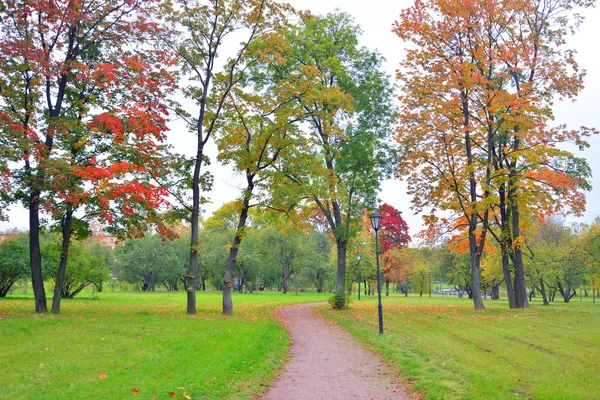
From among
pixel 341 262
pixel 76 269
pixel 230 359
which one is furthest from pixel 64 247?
pixel 76 269

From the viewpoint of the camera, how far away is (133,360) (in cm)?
798

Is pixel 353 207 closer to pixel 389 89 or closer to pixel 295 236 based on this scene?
pixel 389 89

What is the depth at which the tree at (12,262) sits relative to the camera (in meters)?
25.5

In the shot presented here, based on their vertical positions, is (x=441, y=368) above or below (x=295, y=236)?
below

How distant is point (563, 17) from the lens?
882 inches

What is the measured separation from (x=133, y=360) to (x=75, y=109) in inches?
483

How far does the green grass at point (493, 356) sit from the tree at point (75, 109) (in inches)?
362

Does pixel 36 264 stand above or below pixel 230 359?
above

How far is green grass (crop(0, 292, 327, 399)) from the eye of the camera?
Answer: 20.2ft

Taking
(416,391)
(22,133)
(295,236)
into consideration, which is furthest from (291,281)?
(416,391)

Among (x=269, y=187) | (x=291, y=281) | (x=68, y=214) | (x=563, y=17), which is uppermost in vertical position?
(x=563, y=17)

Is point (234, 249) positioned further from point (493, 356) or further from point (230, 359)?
point (493, 356)

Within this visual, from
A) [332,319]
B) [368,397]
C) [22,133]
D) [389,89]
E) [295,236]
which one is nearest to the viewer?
[368,397]

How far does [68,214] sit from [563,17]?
85.8 ft
